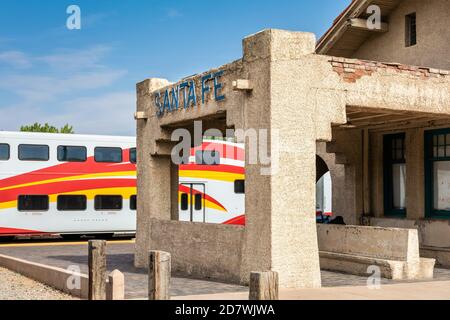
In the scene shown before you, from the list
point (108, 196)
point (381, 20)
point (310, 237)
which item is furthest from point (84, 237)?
point (310, 237)

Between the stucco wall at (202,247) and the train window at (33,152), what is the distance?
9.44 meters

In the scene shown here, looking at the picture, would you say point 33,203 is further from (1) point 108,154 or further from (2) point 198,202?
(2) point 198,202

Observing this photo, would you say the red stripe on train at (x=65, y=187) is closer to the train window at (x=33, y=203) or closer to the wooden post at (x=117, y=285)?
the train window at (x=33, y=203)

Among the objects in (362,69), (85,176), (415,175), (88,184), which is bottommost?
(88,184)

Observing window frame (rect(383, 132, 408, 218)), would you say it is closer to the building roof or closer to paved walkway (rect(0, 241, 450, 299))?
the building roof

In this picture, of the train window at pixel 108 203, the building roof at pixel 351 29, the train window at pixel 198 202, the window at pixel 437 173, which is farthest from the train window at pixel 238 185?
the window at pixel 437 173

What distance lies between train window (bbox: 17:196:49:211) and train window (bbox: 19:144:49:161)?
1.41 metres

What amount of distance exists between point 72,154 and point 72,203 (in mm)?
1822

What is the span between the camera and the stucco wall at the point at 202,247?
44.3ft

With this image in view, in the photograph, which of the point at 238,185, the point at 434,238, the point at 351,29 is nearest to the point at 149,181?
the point at 351,29

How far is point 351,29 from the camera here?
18250 millimetres

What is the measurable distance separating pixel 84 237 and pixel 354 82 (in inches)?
709

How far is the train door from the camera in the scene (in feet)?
86.3
